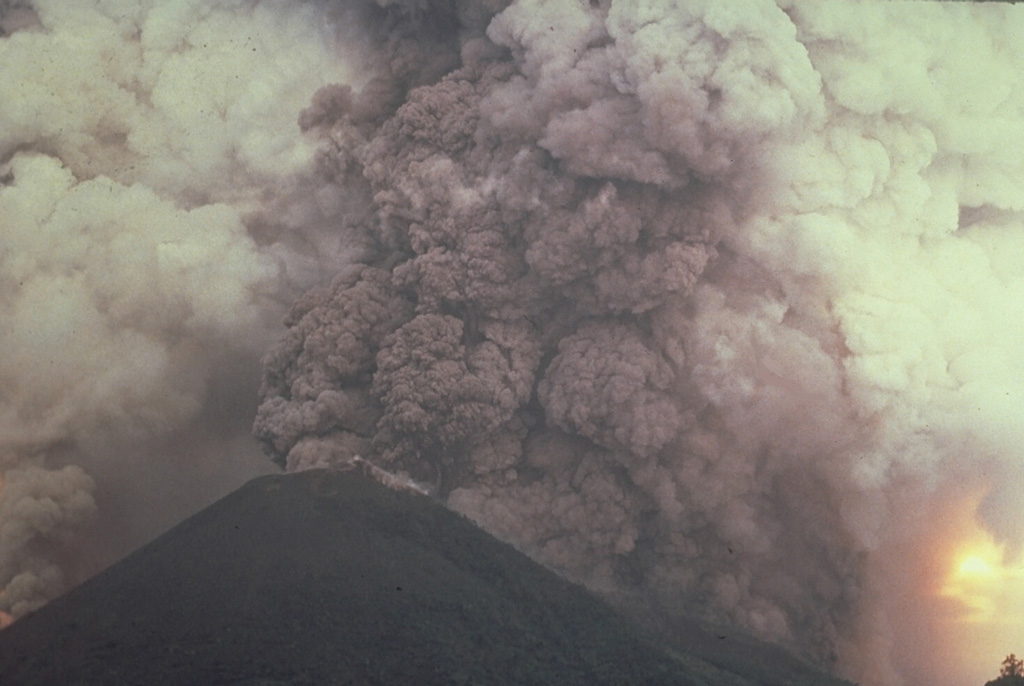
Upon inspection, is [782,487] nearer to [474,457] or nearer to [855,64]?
[474,457]

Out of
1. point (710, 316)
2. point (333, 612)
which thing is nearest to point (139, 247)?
point (333, 612)

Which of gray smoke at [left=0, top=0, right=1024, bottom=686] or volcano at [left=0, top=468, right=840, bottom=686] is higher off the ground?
gray smoke at [left=0, top=0, right=1024, bottom=686]

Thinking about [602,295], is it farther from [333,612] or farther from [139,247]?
[139,247]

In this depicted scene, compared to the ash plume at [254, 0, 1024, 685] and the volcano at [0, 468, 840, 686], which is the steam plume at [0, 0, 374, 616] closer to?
the ash plume at [254, 0, 1024, 685]

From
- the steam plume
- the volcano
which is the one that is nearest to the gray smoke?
the steam plume

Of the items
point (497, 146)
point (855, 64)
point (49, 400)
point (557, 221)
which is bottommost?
point (49, 400)

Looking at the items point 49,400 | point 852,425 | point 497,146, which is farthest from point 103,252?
point 852,425
